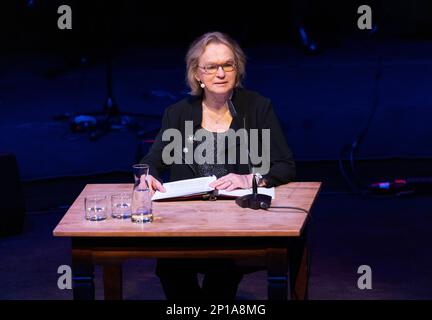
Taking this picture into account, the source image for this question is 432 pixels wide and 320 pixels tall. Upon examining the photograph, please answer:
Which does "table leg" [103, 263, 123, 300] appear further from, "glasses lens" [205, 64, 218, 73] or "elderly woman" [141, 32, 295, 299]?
"glasses lens" [205, 64, 218, 73]

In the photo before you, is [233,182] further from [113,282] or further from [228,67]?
[113,282]

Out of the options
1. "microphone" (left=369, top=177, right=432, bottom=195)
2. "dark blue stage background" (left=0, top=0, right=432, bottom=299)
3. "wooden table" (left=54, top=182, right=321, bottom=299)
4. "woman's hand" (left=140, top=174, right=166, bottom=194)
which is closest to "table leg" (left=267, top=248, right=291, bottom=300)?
"wooden table" (left=54, top=182, right=321, bottom=299)

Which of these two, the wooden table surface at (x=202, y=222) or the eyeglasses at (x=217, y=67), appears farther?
the eyeglasses at (x=217, y=67)

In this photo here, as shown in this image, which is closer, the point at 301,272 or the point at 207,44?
the point at 301,272

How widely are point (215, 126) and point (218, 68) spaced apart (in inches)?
11.7

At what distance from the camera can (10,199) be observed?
6195 millimetres

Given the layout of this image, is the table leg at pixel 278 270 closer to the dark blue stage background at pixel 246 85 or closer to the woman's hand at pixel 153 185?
the woman's hand at pixel 153 185

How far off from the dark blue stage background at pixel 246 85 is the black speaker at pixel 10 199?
1.50 ft

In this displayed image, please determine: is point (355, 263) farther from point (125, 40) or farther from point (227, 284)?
point (125, 40)

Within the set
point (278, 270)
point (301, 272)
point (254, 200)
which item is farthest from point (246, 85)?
point (278, 270)

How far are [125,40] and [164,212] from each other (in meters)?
5.35

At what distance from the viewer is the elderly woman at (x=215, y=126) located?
4.24 meters

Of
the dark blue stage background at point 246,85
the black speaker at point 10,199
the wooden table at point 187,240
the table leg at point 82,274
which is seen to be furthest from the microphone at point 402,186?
the table leg at point 82,274
